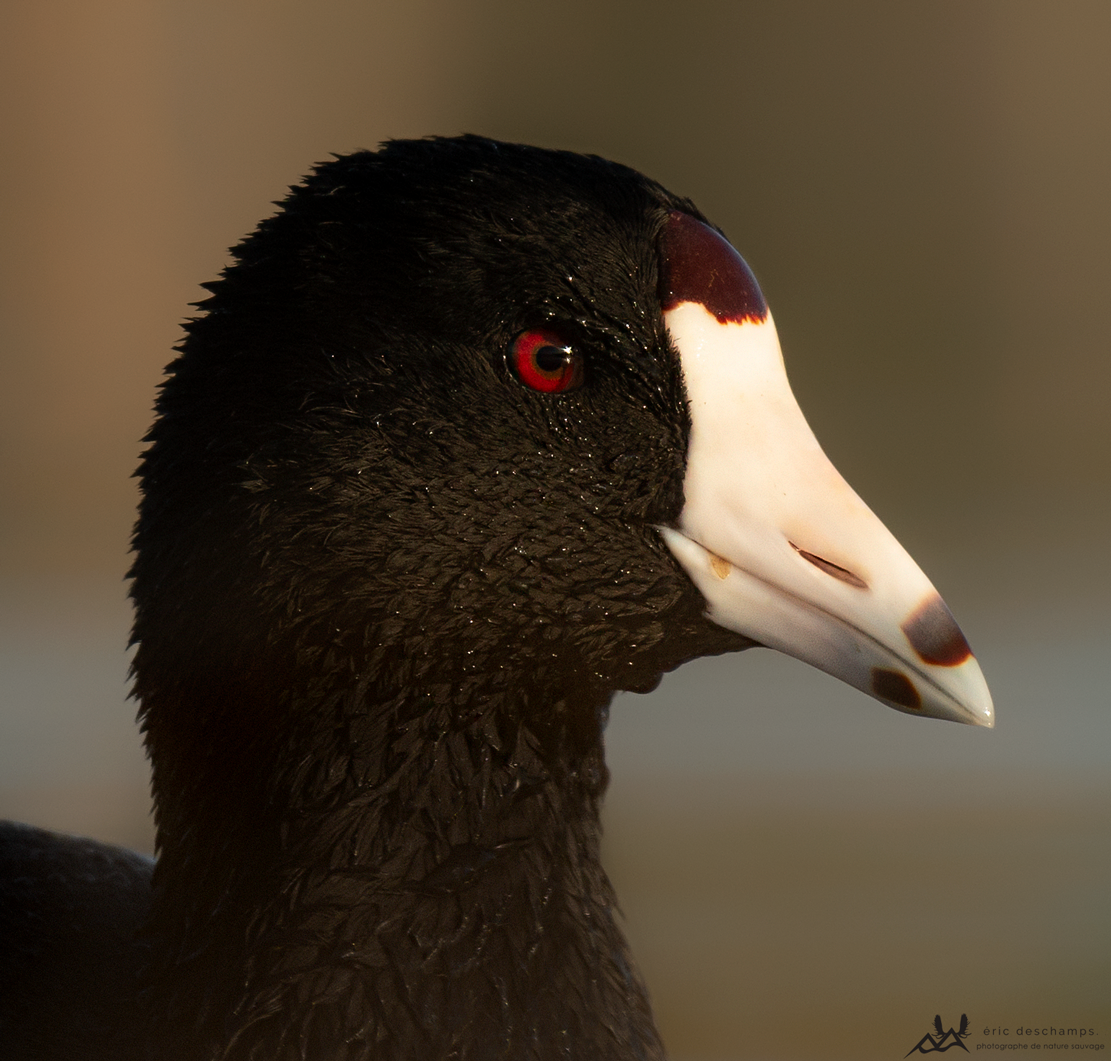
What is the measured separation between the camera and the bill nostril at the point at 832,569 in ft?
2.33

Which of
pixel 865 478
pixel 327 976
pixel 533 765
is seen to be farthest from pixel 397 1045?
pixel 865 478

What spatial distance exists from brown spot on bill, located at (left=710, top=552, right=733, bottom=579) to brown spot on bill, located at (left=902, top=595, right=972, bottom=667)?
102mm

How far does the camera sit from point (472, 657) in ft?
2.52

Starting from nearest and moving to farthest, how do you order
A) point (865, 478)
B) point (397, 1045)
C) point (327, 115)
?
point (397, 1045), point (327, 115), point (865, 478)

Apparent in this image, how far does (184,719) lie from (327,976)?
0.53 feet

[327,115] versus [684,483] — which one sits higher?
[327,115]

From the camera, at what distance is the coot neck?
756 millimetres

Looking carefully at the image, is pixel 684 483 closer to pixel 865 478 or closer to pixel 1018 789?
pixel 1018 789
